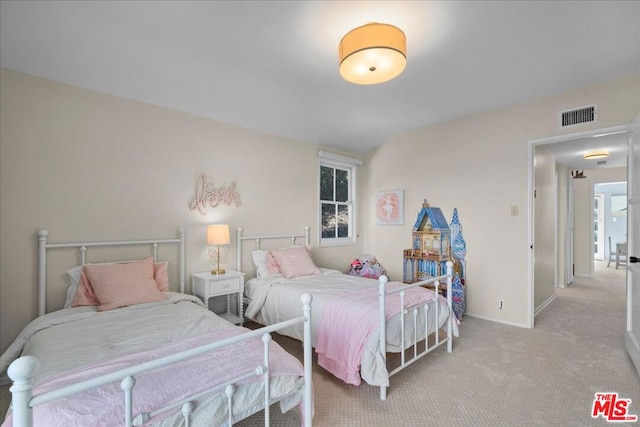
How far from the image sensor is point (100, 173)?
109 inches

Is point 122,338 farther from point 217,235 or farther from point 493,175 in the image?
point 493,175

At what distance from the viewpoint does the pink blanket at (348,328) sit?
2154 mm

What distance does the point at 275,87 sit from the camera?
10.2 ft

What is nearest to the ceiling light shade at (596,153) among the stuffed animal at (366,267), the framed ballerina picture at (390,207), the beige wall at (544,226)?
the beige wall at (544,226)

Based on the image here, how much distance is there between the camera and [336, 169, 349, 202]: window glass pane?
16.7ft

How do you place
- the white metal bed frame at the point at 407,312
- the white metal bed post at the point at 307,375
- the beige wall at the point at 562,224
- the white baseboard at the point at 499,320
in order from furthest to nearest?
the beige wall at the point at 562,224, the white baseboard at the point at 499,320, the white metal bed frame at the point at 407,312, the white metal bed post at the point at 307,375

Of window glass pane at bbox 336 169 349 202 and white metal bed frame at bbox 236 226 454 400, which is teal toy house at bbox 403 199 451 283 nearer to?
white metal bed frame at bbox 236 226 454 400

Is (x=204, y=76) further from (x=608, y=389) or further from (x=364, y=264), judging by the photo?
(x=608, y=389)

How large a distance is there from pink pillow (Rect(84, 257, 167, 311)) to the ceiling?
1.64 metres

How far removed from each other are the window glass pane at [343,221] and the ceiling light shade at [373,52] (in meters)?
3.06

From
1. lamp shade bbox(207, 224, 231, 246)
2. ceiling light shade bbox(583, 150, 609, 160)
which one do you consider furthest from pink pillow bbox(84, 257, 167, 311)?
ceiling light shade bbox(583, 150, 609, 160)

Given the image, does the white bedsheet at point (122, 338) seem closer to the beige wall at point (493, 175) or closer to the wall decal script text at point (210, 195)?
the wall decal script text at point (210, 195)

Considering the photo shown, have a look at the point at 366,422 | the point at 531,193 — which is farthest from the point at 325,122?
the point at 366,422

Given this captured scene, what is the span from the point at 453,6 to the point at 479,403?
2693mm
